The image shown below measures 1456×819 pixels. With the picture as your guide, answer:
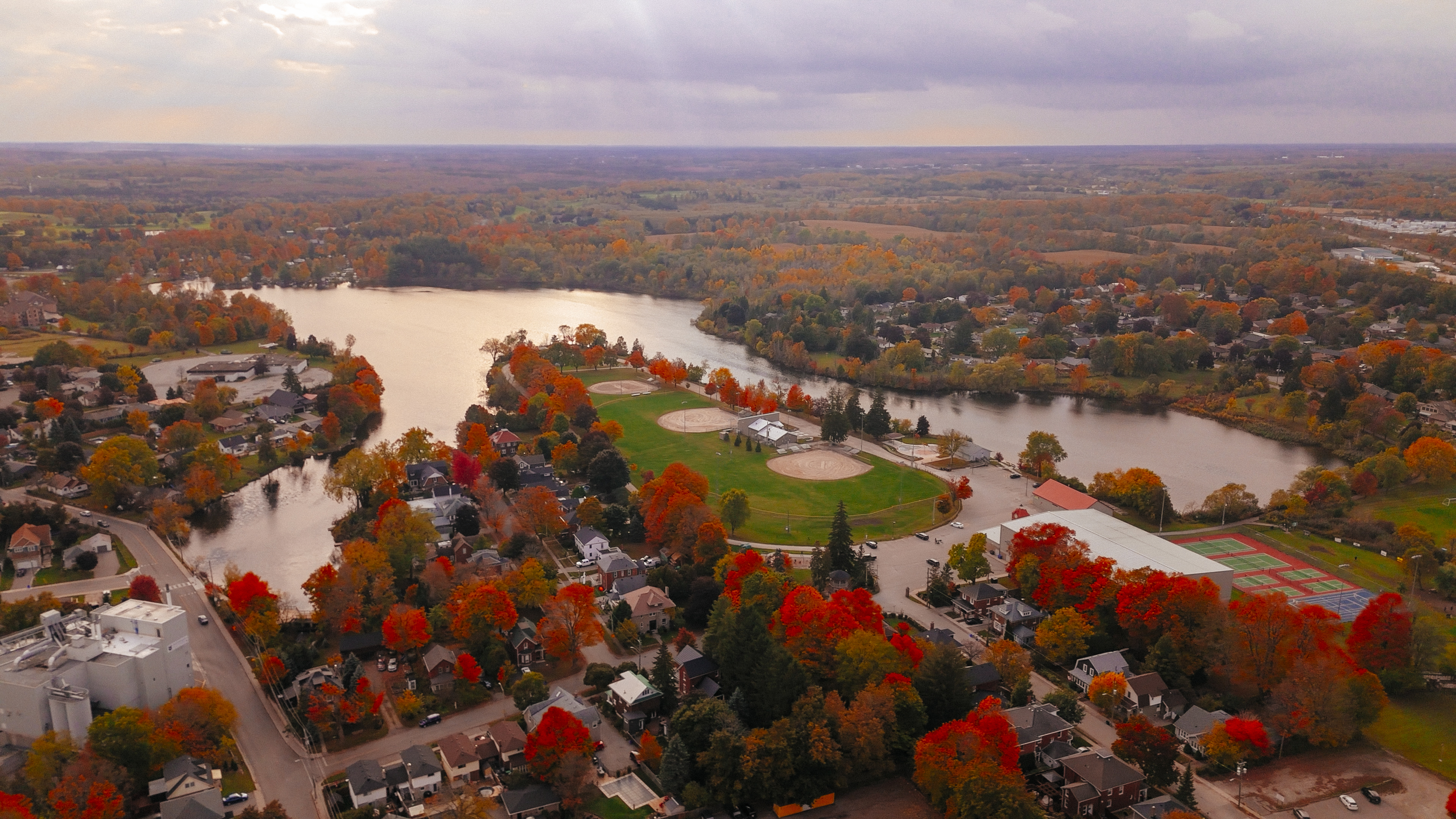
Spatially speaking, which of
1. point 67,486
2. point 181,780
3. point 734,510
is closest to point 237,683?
point 181,780

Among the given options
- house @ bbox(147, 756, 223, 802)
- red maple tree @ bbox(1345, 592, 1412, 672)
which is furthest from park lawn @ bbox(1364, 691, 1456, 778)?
house @ bbox(147, 756, 223, 802)

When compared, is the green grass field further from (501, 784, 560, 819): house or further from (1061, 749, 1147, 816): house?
(501, 784, 560, 819): house

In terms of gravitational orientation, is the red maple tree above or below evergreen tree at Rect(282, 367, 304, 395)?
below

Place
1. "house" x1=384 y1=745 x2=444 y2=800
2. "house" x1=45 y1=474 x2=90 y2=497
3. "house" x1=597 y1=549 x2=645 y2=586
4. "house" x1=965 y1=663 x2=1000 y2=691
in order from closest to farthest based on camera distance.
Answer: "house" x1=384 y1=745 x2=444 y2=800 < "house" x1=965 y1=663 x2=1000 y2=691 < "house" x1=597 y1=549 x2=645 y2=586 < "house" x1=45 y1=474 x2=90 y2=497

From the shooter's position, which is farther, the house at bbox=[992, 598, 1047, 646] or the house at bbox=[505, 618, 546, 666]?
the house at bbox=[992, 598, 1047, 646]

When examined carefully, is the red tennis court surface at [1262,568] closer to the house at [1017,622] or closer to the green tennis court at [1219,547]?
the green tennis court at [1219,547]

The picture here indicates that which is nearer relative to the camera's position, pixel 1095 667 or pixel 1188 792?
pixel 1188 792

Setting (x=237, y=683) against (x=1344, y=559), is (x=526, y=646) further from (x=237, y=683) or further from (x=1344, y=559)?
(x=1344, y=559)
